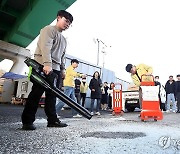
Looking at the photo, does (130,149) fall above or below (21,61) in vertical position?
below

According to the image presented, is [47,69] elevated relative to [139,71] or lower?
lower

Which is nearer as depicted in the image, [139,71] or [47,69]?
[47,69]

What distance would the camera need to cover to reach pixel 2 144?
1.70m

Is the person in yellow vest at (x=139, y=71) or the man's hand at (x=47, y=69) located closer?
the man's hand at (x=47, y=69)

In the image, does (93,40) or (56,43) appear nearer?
(56,43)

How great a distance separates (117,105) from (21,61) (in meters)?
16.8

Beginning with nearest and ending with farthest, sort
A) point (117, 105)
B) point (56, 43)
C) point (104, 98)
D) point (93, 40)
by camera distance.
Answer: point (56, 43), point (117, 105), point (104, 98), point (93, 40)

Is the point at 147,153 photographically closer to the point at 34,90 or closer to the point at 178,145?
the point at 178,145

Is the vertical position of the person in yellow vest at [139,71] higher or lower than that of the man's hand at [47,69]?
higher

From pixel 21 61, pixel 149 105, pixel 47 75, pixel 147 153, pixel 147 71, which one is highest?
pixel 21 61

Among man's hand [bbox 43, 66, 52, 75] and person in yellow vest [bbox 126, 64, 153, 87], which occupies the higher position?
person in yellow vest [bbox 126, 64, 153, 87]

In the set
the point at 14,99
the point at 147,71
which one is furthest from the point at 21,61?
the point at 147,71

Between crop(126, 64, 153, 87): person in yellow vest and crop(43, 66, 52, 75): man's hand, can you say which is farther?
crop(126, 64, 153, 87): person in yellow vest

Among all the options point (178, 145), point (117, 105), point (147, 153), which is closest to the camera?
point (147, 153)
